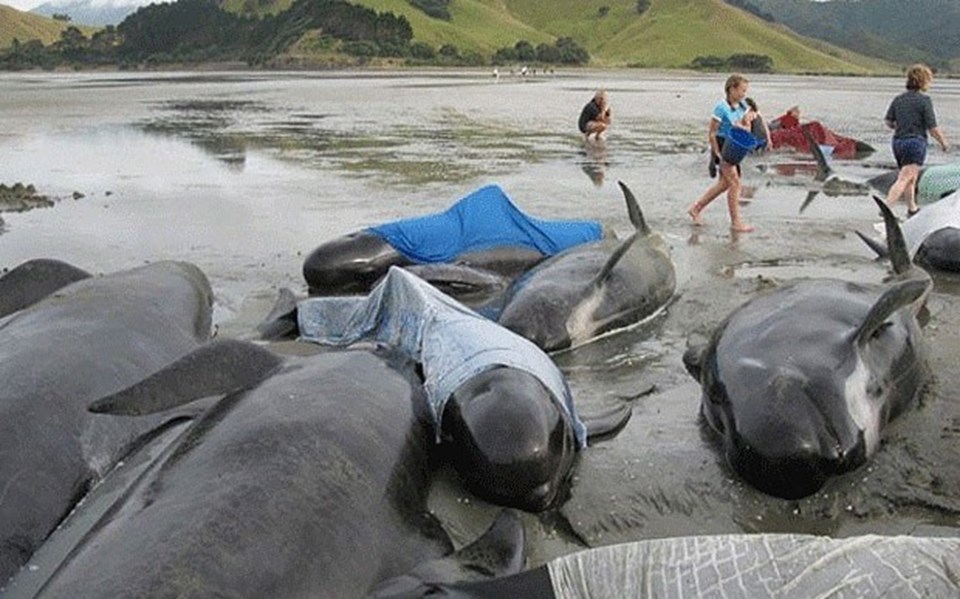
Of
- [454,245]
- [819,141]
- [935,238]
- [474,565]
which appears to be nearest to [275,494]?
[474,565]

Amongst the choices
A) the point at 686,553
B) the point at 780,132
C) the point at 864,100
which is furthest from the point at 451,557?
the point at 864,100

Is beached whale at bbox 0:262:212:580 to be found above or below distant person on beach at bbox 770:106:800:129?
above

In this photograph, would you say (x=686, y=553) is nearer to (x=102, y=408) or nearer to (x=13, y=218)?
(x=102, y=408)

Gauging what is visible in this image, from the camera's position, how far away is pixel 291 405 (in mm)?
4273

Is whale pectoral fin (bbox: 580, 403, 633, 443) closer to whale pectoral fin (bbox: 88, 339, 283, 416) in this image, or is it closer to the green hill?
whale pectoral fin (bbox: 88, 339, 283, 416)

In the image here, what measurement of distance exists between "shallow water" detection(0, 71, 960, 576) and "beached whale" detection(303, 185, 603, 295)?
49cm

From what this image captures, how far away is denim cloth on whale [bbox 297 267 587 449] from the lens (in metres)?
5.20

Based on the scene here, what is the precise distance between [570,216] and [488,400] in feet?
28.8

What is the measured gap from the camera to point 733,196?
41.2 ft

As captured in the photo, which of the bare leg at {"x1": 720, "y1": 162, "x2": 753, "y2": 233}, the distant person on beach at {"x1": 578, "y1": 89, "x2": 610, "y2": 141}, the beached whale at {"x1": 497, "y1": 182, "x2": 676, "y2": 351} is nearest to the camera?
the beached whale at {"x1": 497, "y1": 182, "x2": 676, "y2": 351}

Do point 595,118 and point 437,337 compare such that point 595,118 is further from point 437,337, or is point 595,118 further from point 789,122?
point 437,337

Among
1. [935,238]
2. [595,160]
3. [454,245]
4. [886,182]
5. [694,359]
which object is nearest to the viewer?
[694,359]

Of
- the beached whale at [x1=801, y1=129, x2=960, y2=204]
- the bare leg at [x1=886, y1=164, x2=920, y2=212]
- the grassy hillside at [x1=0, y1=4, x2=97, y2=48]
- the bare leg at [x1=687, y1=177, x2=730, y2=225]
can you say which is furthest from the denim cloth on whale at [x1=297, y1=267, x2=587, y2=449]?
the grassy hillside at [x1=0, y1=4, x2=97, y2=48]

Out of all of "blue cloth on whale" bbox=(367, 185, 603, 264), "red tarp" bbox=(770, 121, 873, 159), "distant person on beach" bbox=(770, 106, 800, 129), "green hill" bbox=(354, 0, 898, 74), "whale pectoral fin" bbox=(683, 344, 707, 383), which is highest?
"blue cloth on whale" bbox=(367, 185, 603, 264)
